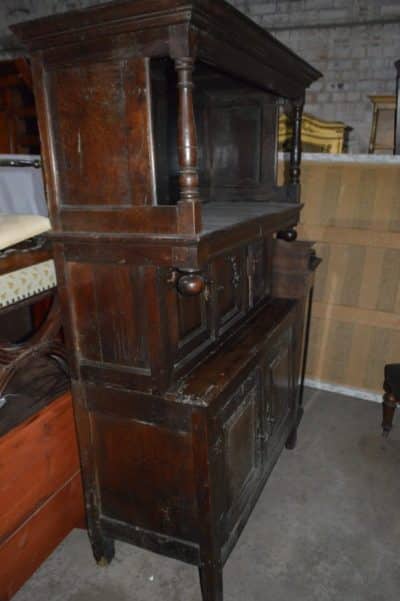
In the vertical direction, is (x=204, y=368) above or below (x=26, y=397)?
above

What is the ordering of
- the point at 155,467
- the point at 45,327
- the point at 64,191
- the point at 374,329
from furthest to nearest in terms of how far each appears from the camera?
the point at 374,329 < the point at 45,327 < the point at 155,467 < the point at 64,191

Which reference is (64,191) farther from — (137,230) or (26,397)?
(26,397)

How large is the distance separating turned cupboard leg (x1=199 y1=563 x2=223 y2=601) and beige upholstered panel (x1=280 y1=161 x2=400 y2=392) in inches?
73.2

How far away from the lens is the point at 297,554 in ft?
6.23

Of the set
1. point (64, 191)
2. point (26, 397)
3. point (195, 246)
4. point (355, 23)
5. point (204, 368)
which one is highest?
point (355, 23)

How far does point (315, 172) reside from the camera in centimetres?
296

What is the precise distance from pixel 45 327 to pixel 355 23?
5332 millimetres

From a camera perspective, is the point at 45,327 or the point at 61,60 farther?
the point at 45,327

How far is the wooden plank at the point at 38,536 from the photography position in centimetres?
161

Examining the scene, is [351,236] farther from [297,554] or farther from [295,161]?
[297,554]

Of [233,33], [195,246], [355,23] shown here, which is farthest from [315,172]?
[355,23]

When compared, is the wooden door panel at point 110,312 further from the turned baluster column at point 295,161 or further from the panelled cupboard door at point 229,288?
the turned baluster column at point 295,161

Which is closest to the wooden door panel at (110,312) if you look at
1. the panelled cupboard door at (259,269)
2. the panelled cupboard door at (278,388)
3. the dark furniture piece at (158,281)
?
the dark furniture piece at (158,281)

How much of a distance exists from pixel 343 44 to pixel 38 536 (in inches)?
232
